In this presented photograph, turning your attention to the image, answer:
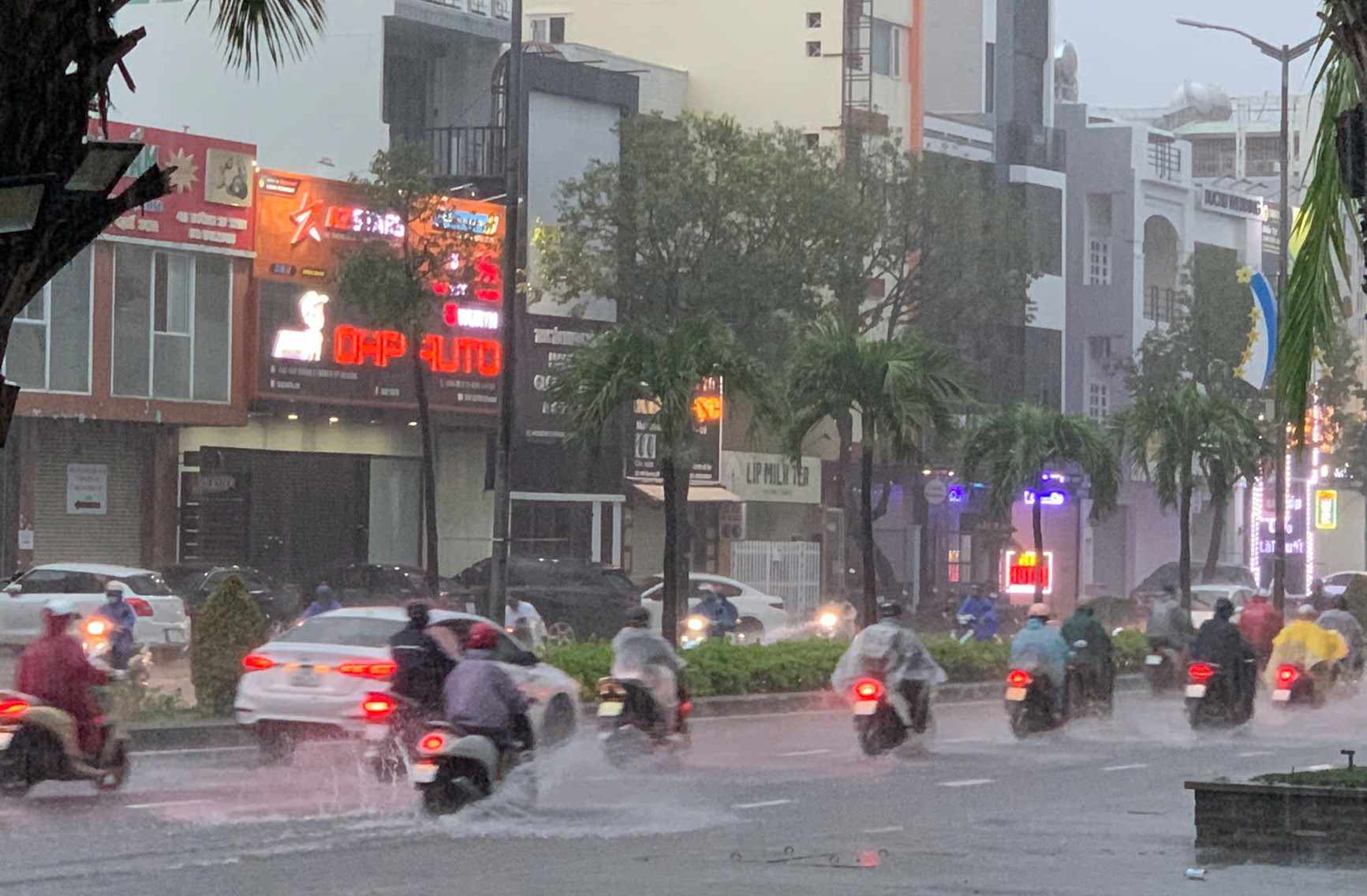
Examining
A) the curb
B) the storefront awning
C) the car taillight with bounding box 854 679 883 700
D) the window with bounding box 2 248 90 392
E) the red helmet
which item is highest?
the window with bounding box 2 248 90 392

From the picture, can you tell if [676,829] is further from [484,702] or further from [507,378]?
[507,378]

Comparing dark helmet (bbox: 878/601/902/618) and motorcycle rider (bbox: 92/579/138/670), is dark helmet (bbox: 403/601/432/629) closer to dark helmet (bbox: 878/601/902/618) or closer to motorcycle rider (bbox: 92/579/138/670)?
dark helmet (bbox: 878/601/902/618)

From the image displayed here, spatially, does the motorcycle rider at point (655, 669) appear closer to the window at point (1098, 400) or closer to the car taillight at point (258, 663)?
the car taillight at point (258, 663)

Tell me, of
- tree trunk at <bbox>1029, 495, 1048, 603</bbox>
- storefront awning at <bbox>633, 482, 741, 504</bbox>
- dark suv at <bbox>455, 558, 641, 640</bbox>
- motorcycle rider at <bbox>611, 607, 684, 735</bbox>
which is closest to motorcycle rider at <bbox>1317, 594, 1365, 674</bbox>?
tree trunk at <bbox>1029, 495, 1048, 603</bbox>

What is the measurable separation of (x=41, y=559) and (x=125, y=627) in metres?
16.8

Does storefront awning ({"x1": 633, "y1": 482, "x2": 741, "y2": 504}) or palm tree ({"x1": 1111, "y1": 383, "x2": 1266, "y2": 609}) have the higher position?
palm tree ({"x1": 1111, "y1": 383, "x2": 1266, "y2": 609})

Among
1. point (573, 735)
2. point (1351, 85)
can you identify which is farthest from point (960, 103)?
point (1351, 85)

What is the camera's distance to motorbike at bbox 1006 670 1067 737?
77.9 ft

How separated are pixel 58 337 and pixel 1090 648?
20826 millimetres

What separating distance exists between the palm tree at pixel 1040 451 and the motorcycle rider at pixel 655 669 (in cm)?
2412

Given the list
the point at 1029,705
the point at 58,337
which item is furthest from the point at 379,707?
the point at 58,337

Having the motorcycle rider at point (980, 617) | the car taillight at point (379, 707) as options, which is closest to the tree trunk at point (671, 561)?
the motorcycle rider at point (980, 617)

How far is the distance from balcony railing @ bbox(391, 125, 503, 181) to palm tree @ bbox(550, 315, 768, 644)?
20609 millimetres

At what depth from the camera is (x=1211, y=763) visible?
21859 millimetres
